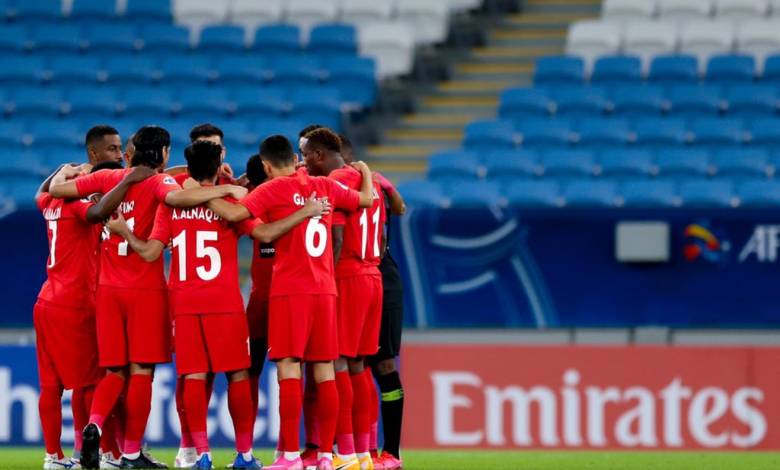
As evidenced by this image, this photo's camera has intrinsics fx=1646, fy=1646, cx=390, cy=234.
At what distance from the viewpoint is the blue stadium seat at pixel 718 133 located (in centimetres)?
1764

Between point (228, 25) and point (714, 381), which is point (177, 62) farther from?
point (714, 381)

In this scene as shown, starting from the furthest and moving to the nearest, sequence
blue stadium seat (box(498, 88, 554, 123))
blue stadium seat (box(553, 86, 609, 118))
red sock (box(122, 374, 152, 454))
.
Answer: blue stadium seat (box(498, 88, 554, 123)) < blue stadium seat (box(553, 86, 609, 118)) < red sock (box(122, 374, 152, 454))

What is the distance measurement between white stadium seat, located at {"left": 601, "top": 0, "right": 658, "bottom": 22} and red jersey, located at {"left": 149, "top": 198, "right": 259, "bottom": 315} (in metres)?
11.4

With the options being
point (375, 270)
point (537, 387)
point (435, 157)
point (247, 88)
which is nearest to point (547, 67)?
point (435, 157)

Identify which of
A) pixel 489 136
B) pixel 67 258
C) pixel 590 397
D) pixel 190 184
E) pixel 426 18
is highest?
pixel 426 18

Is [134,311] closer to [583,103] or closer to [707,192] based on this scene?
[707,192]

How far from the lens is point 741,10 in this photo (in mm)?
19969

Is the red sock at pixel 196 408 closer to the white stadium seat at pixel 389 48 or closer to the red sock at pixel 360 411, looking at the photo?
the red sock at pixel 360 411

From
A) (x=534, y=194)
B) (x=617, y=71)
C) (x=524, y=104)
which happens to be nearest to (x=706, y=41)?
(x=617, y=71)

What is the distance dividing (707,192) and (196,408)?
8.11 m

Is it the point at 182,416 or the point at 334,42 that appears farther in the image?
the point at 334,42

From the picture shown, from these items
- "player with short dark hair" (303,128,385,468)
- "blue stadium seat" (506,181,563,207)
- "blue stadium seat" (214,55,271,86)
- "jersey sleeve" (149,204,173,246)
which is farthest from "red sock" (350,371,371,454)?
"blue stadium seat" (214,55,271,86)

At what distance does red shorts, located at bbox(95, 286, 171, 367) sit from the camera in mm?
9898

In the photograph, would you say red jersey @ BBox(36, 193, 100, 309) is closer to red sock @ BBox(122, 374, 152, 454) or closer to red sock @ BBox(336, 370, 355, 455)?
red sock @ BBox(122, 374, 152, 454)
